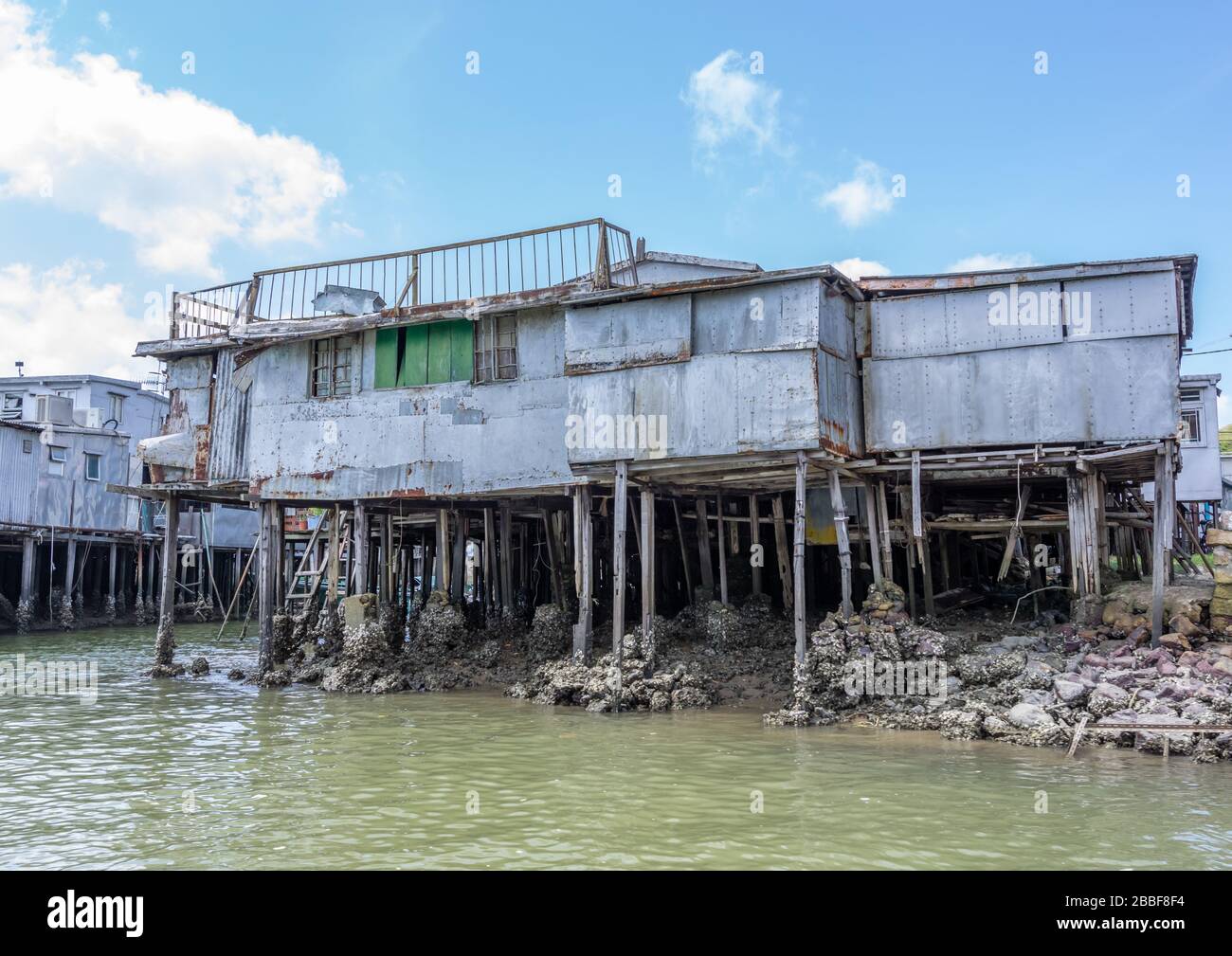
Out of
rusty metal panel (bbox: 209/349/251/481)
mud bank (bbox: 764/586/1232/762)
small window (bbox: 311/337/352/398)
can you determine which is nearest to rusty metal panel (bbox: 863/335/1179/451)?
mud bank (bbox: 764/586/1232/762)

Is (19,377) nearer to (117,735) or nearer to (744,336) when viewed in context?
(117,735)

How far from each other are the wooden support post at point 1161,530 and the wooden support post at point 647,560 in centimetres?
788

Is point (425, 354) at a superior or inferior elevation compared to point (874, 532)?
superior

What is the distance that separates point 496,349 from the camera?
Result: 20.0 m

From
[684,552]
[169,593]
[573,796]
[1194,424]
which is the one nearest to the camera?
[573,796]

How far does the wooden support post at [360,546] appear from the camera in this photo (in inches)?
825

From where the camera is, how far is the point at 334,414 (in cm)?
2134

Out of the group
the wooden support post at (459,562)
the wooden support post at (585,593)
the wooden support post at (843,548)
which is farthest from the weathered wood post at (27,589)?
the wooden support post at (843,548)

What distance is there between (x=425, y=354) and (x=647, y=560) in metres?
6.69

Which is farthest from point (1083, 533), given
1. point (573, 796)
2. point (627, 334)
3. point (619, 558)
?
point (573, 796)

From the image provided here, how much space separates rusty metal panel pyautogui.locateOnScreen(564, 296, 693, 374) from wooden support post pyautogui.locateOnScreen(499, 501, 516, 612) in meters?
4.98

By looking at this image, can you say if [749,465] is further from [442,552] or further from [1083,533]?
[442,552]

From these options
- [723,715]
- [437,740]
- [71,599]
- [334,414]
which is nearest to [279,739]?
[437,740]

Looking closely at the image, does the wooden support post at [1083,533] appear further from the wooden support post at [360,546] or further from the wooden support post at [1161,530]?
the wooden support post at [360,546]
